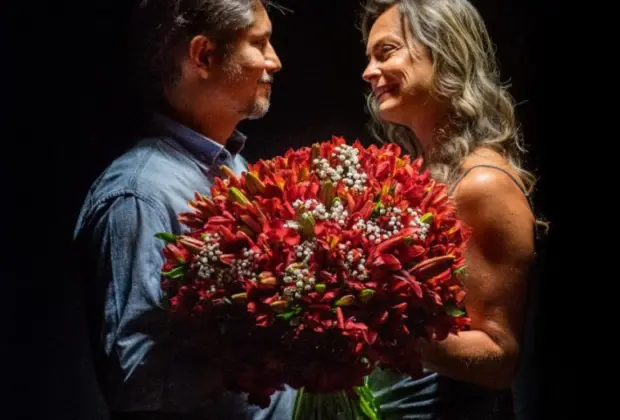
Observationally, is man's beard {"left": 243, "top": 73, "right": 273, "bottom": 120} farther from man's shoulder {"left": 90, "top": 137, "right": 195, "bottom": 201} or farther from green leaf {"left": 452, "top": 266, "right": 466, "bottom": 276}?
green leaf {"left": 452, "top": 266, "right": 466, "bottom": 276}

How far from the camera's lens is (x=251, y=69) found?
1581mm

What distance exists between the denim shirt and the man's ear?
181mm

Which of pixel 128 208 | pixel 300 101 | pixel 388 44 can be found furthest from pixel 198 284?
pixel 388 44

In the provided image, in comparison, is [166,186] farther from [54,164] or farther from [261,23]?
[261,23]

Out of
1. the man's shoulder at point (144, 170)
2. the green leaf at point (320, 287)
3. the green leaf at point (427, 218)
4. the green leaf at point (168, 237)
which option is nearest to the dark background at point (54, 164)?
the man's shoulder at point (144, 170)

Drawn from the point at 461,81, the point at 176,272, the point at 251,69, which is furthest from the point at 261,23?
the point at 176,272

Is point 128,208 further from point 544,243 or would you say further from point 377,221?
point 544,243

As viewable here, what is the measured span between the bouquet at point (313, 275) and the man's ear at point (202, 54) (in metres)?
0.24

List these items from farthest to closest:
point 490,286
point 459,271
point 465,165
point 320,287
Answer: point 465,165
point 490,286
point 459,271
point 320,287

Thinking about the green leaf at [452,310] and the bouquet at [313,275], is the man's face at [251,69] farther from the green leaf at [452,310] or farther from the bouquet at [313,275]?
the green leaf at [452,310]

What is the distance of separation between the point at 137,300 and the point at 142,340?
0.06 m

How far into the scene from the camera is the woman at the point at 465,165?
1523 millimetres

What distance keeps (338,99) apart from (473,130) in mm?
233

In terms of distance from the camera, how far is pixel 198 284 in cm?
135
